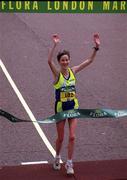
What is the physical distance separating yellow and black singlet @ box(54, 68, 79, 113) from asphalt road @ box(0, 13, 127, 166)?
162cm

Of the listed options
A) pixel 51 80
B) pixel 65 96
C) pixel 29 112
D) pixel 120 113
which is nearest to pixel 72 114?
pixel 65 96

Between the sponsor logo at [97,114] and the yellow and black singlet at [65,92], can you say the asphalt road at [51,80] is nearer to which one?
the sponsor logo at [97,114]

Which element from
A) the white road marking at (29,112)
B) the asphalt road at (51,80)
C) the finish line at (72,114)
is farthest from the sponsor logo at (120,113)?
the white road marking at (29,112)

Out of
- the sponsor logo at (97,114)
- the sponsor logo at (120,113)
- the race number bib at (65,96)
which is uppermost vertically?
the race number bib at (65,96)

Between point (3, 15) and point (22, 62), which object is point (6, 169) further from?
point (3, 15)

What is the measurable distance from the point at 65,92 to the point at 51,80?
20.5ft

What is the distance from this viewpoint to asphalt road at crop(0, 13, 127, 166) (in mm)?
9875

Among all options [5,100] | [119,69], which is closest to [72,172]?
[5,100]

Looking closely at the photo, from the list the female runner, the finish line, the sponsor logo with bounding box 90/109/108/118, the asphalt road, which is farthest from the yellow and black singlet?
the asphalt road

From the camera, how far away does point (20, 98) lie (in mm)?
12617

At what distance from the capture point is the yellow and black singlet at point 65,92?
314 inches

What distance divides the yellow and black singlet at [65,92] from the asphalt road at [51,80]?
1621mm

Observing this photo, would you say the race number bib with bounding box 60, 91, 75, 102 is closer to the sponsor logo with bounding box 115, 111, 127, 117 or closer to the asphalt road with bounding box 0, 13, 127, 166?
the sponsor logo with bounding box 115, 111, 127, 117

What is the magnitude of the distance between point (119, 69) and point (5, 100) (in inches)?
173
